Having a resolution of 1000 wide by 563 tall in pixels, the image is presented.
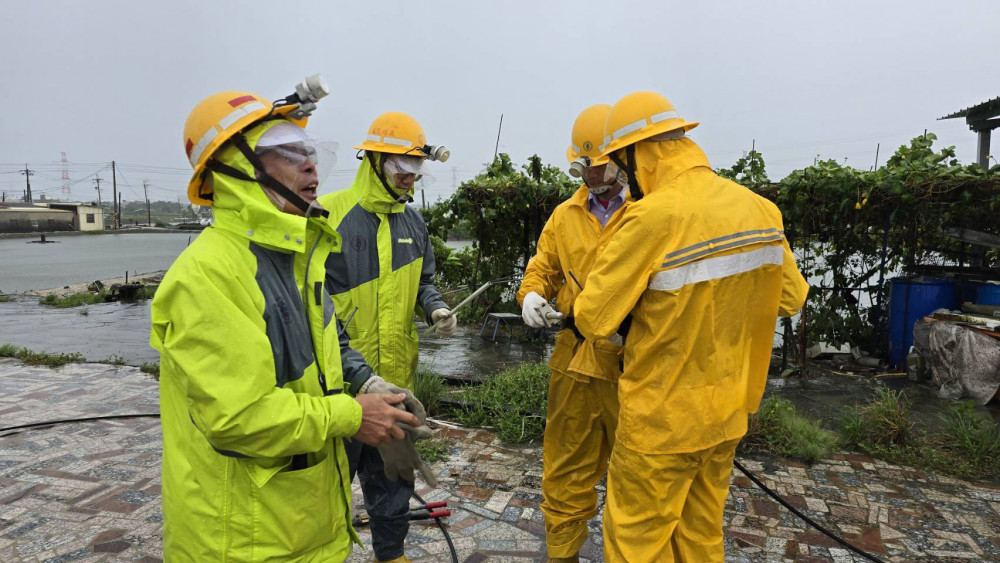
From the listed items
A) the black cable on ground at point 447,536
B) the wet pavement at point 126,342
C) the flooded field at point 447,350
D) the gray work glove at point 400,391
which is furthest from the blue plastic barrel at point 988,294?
the gray work glove at point 400,391

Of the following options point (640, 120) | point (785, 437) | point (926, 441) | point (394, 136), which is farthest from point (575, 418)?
point (926, 441)

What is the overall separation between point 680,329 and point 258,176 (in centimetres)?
149

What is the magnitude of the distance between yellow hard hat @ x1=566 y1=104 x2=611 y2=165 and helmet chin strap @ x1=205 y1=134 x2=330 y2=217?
174 cm

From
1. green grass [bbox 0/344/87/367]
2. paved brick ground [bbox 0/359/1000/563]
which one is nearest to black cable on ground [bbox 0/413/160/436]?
paved brick ground [bbox 0/359/1000/563]

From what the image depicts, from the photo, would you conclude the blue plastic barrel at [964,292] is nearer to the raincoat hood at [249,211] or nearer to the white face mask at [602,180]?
the white face mask at [602,180]

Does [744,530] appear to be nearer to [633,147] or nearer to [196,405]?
[633,147]

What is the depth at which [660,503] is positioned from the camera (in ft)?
7.09

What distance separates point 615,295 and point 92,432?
4780mm

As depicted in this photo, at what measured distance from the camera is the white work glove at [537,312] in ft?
9.57

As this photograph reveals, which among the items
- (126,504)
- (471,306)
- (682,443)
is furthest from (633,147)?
(471,306)

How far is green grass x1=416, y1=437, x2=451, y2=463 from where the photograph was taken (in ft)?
14.0

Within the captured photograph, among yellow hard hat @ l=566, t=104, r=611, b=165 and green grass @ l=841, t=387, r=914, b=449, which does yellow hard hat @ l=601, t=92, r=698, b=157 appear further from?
green grass @ l=841, t=387, r=914, b=449

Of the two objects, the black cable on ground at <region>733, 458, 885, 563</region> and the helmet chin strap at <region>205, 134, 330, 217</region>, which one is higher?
the helmet chin strap at <region>205, 134, 330, 217</region>

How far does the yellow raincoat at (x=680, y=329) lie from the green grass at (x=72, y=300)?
527 inches
